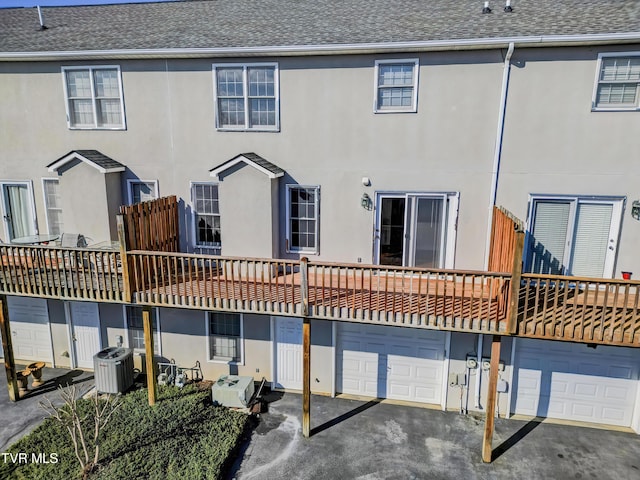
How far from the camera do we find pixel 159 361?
37.7ft

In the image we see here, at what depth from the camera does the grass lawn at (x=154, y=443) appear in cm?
768

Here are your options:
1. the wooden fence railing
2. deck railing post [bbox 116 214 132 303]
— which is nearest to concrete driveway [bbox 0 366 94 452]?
deck railing post [bbox 116 214 132 303]

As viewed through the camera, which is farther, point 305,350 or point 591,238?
point 591,238

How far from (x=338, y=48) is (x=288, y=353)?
7412 mm

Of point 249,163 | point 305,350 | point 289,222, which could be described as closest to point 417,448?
point 305,350

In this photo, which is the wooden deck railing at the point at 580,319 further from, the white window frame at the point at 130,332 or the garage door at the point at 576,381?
the white window frame at the point at 130,332

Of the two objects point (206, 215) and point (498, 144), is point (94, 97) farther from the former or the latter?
point (498, 144)

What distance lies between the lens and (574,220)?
30.1 feet

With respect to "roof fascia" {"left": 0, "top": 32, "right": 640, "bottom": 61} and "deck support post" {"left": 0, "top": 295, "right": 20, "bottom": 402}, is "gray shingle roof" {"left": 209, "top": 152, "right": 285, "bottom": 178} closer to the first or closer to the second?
"roof fascia" {"left": 0, "top": 32, "right": 640, "bottom": 61}

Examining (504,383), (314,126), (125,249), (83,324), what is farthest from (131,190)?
(504,383)

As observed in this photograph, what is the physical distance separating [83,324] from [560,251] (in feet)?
40.9

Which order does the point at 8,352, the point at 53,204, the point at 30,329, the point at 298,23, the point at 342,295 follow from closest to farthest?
the point at 342,295, the point at 8,352, the point at 298,23, the point at 53,204, the point at 30,329

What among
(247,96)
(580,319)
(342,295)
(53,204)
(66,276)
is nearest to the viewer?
(580,319)

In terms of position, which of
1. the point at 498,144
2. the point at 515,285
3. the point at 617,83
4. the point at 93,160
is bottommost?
the point at 515,285
